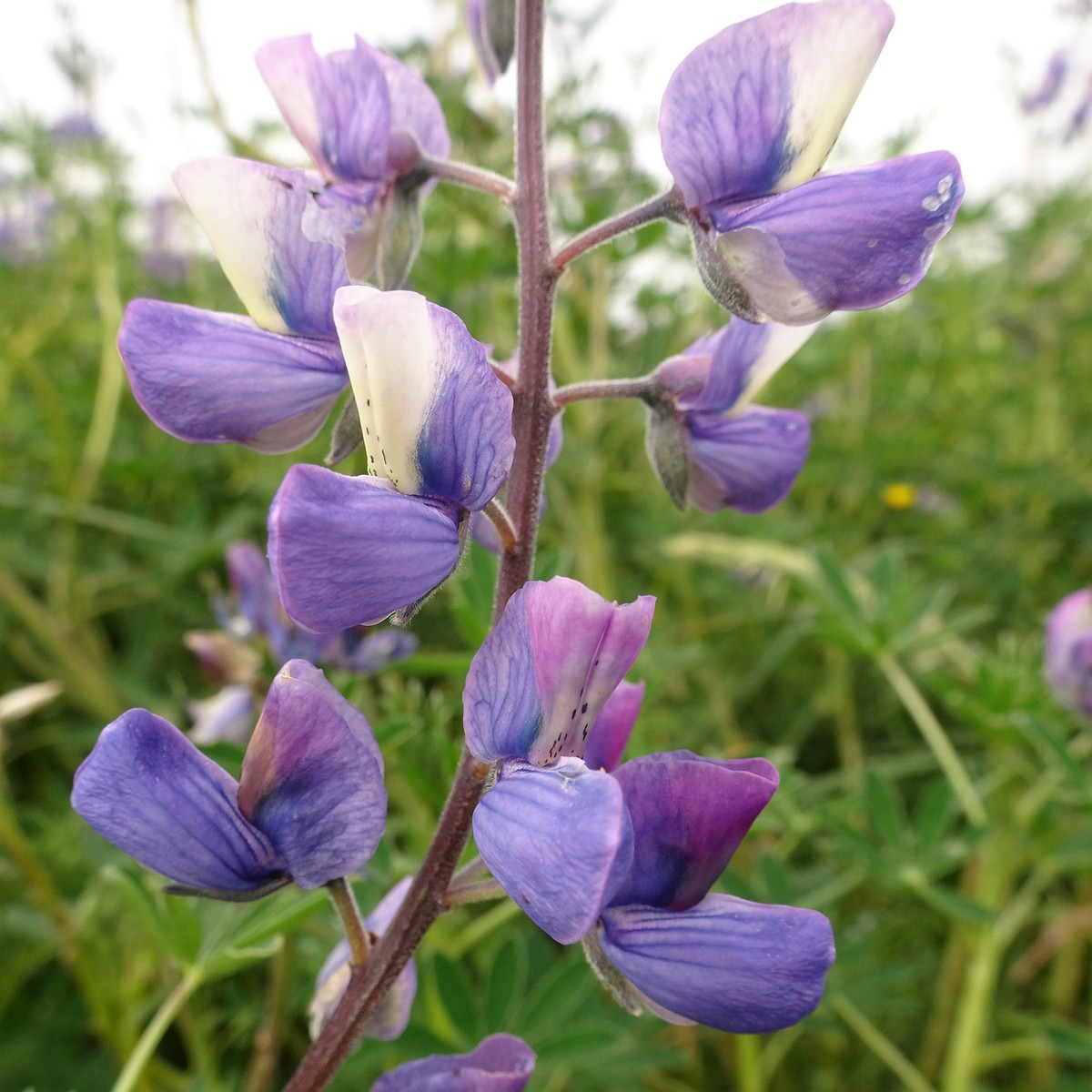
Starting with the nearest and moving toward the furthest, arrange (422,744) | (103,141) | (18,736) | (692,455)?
(692,455)
(422,744)
(18,736)
(103,141)

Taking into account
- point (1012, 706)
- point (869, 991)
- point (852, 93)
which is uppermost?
point (852, 93)

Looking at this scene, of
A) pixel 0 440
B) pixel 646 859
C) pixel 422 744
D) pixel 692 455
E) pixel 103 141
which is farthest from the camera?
pixel 103 141

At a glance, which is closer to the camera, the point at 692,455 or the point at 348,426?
the point at 348,426

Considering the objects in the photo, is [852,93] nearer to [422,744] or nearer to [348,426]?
[348,426]

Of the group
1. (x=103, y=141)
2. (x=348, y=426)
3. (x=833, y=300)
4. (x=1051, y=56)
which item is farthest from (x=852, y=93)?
(x=1051, y=56)

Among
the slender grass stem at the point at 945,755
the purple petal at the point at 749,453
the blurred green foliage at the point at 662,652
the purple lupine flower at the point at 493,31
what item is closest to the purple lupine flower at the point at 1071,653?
the blurred green foliage at the point at 662,652

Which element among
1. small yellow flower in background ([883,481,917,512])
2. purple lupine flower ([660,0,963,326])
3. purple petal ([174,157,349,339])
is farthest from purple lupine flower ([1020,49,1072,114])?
purple petal ([174,157,349,339])

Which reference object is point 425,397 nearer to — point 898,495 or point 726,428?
point 726,428
